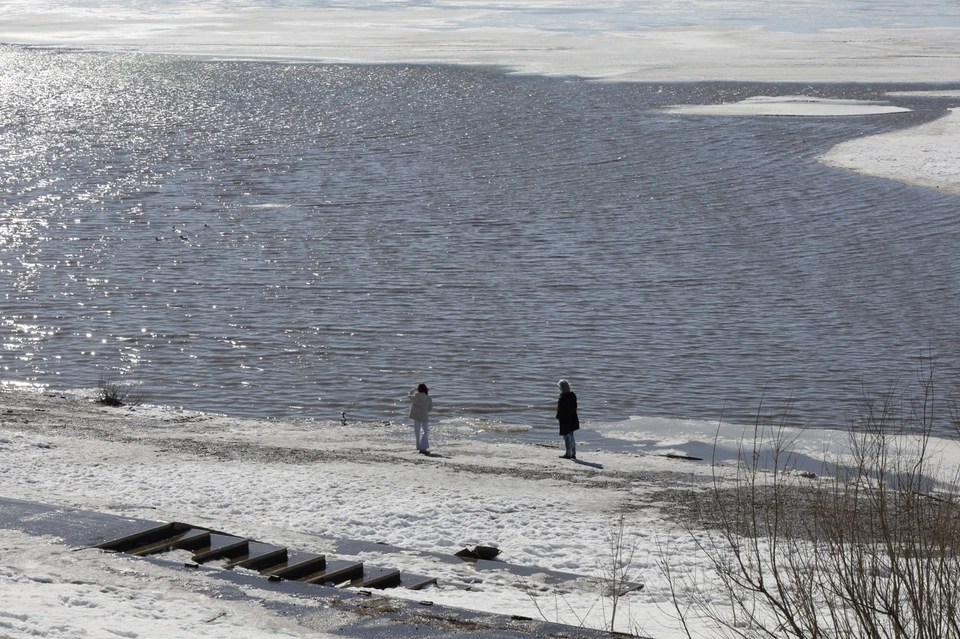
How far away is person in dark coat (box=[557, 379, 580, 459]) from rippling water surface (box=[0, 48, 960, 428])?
2521 millimetres

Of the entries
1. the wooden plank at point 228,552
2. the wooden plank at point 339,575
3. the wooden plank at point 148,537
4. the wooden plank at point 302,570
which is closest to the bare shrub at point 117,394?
the wooden plank at point 148,537

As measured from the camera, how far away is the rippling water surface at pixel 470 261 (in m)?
22.1

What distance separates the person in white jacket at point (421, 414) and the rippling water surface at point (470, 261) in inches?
97.7

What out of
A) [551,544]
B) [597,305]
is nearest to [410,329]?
[597,305]

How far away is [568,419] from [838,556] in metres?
8.91

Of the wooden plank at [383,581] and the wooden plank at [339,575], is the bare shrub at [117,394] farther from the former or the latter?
the wooden plank at [383,581]

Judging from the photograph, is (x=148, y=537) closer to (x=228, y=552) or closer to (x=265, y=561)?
(x=228, y=552)

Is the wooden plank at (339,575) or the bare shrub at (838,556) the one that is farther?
the wooden plank at (339,575)

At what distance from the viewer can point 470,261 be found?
30.5 m

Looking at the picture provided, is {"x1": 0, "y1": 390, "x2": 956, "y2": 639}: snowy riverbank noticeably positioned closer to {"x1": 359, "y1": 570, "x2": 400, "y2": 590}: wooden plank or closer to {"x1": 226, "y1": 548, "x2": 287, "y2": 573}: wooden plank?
{"x1": 359, "y1": 570, "x2": 400, "y2": 590}: wooden plank

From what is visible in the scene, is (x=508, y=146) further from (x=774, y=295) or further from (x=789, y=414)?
(x=789, y=414)

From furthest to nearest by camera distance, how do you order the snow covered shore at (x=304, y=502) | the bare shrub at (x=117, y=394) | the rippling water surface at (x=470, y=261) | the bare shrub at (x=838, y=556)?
1. the rippling water surface at (x=470, y=261)
2. the bare shrub at (x=117, y=394)
3. the snow covered shore at (x=304, y=502)
4. the bare shrub at (x=838, y=556)

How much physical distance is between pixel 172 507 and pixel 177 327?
11.0m

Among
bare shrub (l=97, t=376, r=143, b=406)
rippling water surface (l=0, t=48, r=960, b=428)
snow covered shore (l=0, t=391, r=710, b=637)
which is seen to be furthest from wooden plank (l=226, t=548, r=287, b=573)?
bare shrub (l=97, t=376, r=143, b=406)
